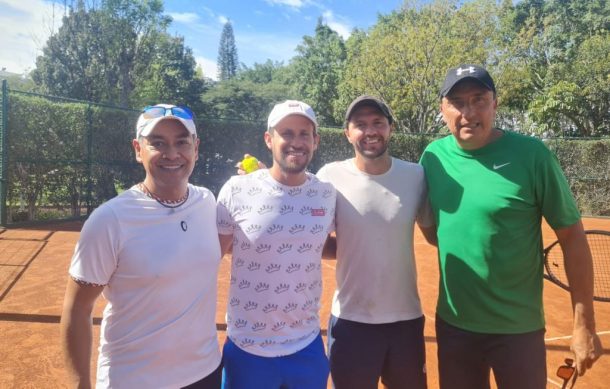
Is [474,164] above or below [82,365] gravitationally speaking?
above

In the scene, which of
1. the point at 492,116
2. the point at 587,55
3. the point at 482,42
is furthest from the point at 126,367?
the point at 587,55

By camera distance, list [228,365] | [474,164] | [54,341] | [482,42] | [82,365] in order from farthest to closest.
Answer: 1. [482,42]
2. [54,341]
3. [474,164]
4. [228,365]
5. [82,365]

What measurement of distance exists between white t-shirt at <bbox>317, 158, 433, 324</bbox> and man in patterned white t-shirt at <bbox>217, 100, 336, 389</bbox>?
255 mm

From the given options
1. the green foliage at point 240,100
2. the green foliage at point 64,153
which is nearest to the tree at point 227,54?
the green foliage at point 240,100

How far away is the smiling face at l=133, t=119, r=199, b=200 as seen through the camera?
2084 mm

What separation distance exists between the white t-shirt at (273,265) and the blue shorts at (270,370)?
0.13 feet

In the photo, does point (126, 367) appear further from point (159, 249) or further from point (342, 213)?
point (342, 213)

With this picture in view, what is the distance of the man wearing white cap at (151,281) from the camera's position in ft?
6.13

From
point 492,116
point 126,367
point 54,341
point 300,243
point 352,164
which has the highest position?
point 492,116

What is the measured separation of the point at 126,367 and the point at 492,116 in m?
2.35

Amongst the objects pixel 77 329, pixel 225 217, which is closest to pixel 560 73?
pixel 225 217

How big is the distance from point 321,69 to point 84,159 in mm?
30337

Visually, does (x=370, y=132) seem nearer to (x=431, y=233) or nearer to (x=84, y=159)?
(x=431, y=233)

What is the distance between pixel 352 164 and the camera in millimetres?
2904
